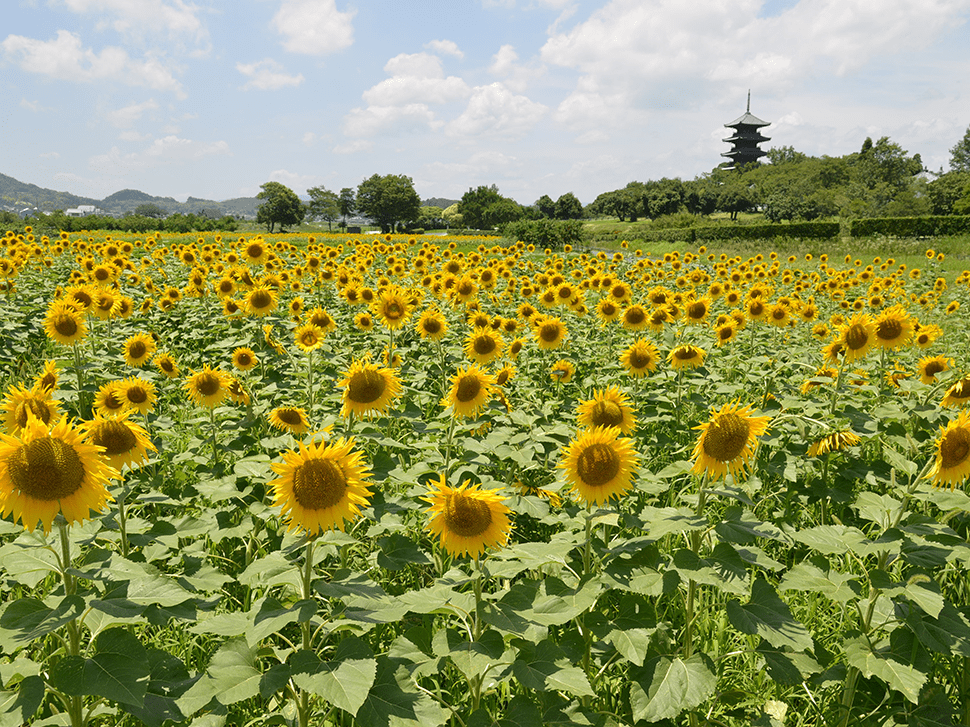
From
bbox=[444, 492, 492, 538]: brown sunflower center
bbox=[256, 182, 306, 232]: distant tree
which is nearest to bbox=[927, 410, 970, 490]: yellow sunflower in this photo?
bbox=[444, 492, 492, 538]: brown sunflower center

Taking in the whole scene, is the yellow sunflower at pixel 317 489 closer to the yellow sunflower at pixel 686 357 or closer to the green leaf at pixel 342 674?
the green leaf at pixel 342 674

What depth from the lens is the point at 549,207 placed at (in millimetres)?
111000

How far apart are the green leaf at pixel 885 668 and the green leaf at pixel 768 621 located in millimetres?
324

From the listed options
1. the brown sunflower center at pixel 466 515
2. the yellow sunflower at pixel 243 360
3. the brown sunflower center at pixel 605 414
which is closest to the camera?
the brown sunflower center at pixel 466 515

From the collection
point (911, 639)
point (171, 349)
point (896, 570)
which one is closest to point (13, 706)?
point (911, 639)

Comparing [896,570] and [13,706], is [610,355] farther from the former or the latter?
[13,706]

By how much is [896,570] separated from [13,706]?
14.3ft

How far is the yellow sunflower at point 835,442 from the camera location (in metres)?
4.11

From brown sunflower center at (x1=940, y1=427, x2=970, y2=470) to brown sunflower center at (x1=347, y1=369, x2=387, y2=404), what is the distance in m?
2.93

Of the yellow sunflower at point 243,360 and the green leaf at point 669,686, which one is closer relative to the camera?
the green leaf at point 669,686

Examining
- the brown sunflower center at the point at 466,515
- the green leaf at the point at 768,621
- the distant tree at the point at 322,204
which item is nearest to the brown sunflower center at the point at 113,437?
the brown sunflower center at the point at 466,515

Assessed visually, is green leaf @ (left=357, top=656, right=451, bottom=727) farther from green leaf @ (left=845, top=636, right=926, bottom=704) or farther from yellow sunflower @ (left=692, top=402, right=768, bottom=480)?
green leaf @ (left=845, top=636, right=926, bottom=704)

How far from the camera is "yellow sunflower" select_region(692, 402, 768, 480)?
242 cm

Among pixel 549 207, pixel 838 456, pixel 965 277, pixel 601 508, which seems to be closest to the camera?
pixel 601 508
